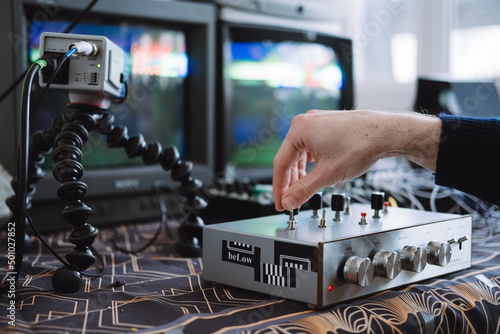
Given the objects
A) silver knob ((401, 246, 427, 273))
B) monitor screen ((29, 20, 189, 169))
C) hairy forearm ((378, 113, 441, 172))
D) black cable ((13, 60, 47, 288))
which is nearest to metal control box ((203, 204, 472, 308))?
silver knob ((401, 246, 427, 273))

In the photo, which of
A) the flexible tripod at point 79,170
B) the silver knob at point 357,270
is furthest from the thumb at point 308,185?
the flexible tripod at point 79,170

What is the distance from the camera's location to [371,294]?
0.70 metres

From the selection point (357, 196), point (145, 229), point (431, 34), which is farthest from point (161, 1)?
point (431, 34)

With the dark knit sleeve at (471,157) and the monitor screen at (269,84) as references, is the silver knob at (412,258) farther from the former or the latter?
the monitor screen at (269,84)

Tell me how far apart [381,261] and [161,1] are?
0.90m

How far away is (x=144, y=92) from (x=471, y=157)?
852mm

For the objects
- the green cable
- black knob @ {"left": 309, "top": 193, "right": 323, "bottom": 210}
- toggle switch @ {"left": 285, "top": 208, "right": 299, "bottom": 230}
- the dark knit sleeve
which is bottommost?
toggle switch @ {"left": 285, "top": 208, "right": 299, "bottom": 230}

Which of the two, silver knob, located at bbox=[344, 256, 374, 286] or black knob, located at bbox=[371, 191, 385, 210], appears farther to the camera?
black knob, located at bbox=[371, 191, 385, 210]

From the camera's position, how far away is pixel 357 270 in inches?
25.2

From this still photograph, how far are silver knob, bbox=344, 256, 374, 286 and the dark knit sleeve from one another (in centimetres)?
17

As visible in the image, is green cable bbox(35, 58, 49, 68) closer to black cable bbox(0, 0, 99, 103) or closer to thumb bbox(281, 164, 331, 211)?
black cable bbox(0, 0, 99, 103)

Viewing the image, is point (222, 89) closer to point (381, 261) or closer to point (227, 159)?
point (227, 159)

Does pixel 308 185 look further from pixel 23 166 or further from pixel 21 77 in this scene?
pixel 21 77

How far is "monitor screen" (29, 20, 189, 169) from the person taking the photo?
1.21 m
